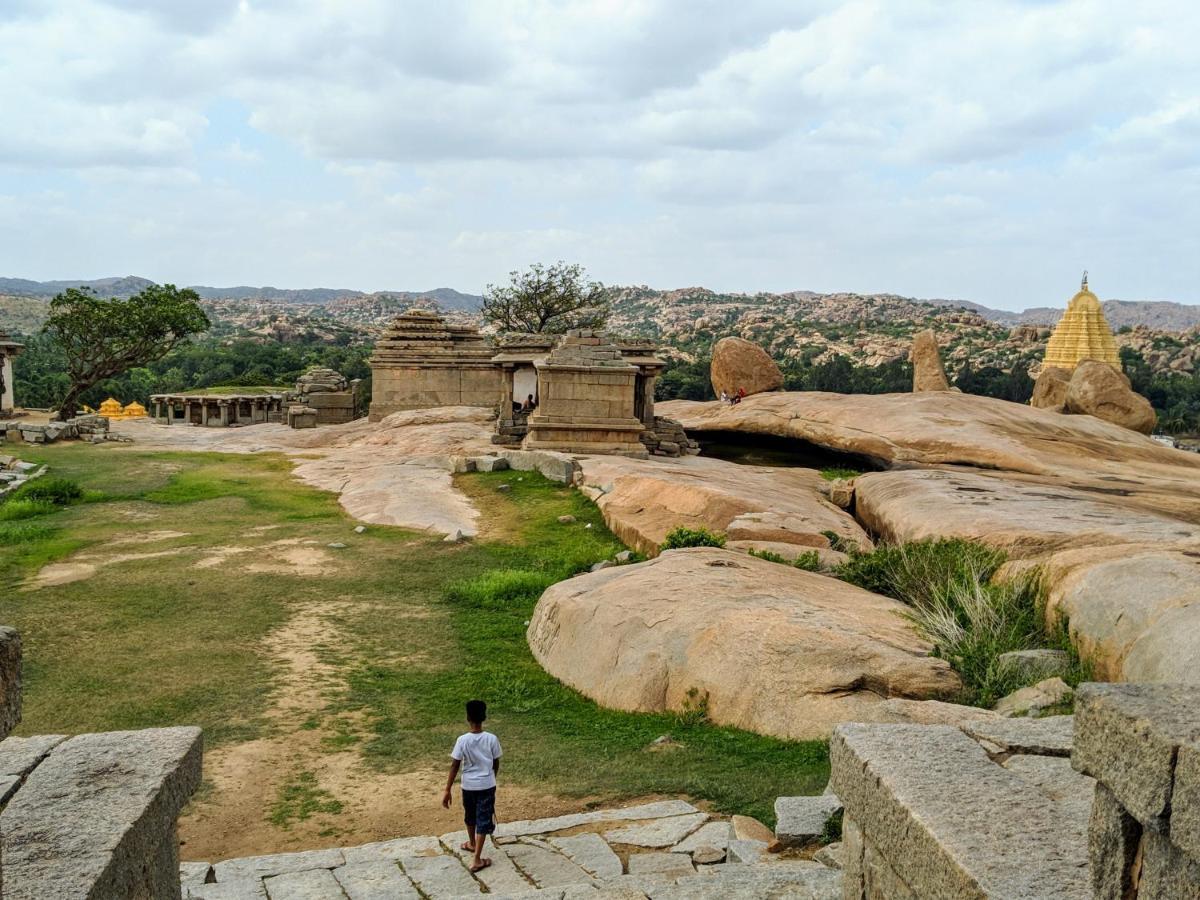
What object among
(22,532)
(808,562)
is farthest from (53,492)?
(808,562)

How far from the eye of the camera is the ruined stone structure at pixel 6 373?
99.8ft

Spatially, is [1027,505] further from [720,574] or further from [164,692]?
[164,692]

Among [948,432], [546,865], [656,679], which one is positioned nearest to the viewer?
[546,865]

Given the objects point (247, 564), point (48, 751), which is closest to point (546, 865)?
point (48, 751)

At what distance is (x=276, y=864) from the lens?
17.2ft

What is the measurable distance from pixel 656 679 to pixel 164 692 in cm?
404

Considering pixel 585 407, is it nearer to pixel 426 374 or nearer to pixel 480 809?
pixel 426 374

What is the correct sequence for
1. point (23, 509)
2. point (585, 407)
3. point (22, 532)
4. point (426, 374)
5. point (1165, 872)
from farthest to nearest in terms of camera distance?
point (426, 374) < point (585, 407) < point (23, 509) < point (22, 532) < point (1165, 872)

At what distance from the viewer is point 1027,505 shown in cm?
1241

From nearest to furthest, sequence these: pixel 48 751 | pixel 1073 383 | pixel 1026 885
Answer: pixel 1026 885, pixel 48 751, pixel 1073 383

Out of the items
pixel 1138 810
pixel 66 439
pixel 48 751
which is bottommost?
pixel 66 439

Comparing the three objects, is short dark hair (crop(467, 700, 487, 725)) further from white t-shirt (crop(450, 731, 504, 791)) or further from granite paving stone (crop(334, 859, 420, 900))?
granite paving stone (crop(334, 859, 420, 900))

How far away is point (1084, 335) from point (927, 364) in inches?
912

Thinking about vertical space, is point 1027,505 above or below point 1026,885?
below
